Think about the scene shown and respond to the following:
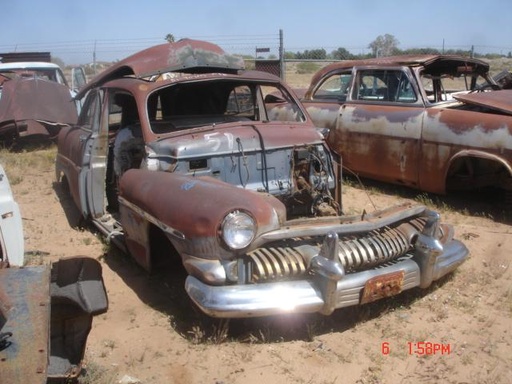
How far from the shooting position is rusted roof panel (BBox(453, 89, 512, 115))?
18.2 feet

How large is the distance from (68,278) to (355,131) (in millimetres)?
4970

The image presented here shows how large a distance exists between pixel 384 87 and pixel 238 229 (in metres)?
4.34

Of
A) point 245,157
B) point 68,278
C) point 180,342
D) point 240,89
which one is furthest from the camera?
point 240,89

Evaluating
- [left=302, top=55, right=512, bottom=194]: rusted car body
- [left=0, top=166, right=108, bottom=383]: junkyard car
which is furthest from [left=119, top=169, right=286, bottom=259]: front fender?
[left=302, top=55, right=512, bottom=194]: rusted car body

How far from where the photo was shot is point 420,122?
6082 millimetres

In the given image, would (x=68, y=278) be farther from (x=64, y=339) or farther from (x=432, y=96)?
(x=432, y=96)

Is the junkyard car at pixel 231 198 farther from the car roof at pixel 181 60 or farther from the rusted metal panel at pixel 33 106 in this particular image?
the rusted metal panel at pixel 33 106

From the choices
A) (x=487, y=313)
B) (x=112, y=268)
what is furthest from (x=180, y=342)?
(x=487, y=313)

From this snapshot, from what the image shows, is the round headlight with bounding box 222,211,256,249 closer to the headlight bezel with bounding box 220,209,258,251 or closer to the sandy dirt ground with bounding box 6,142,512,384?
the headlight bezel with bounding box 220,209,258,251

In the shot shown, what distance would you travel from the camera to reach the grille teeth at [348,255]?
321 centimetres

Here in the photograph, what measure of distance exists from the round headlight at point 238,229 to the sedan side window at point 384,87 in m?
3.98

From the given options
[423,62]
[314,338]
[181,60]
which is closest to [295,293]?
[314,338]

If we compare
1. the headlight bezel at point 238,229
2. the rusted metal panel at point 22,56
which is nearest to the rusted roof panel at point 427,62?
the headlight bezel at point 238,229

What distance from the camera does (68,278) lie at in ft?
8.07
